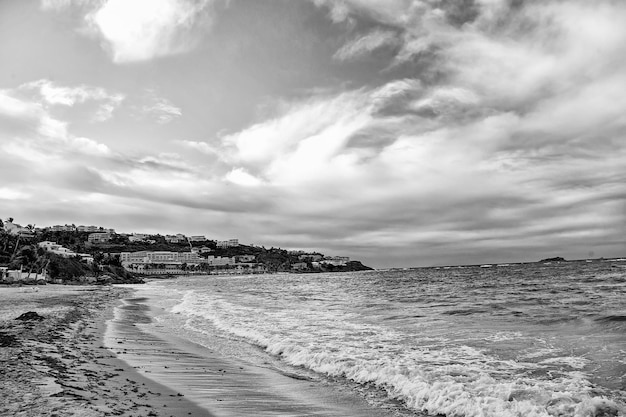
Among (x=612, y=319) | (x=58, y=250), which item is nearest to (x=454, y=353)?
(x=612, y=319)

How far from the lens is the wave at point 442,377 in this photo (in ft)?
27.2

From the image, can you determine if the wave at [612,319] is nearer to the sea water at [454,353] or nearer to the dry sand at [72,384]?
the sea water at [454,353]

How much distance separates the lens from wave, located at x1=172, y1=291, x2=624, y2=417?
8305 millimetres

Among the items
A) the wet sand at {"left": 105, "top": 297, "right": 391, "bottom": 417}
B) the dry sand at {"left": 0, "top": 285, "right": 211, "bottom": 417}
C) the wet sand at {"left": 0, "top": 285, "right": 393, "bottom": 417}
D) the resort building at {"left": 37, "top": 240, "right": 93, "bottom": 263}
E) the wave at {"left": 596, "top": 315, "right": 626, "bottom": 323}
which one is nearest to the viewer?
the dry sand at {"left": 0, "top": 285, "right": 211, "bottom": 417}

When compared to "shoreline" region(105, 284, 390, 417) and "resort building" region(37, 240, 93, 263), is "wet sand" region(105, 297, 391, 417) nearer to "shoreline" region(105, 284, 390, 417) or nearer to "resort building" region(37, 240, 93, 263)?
"shoreline" region(105, 284, 390, 417)

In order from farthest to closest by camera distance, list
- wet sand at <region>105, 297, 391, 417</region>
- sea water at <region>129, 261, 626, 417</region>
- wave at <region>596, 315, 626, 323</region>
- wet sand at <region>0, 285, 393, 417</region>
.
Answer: wave at <region>596, 315, 626, 323</region> < sea water at <region>129, 261, 626, 417</region> < wet sand at <region>105, 297, 391, 417</region> < wet sand at <region>0, 285, 393, 417</region>

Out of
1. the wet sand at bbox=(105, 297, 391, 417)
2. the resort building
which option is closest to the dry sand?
the wet sand at bbox=(105, 297, 391, 417)

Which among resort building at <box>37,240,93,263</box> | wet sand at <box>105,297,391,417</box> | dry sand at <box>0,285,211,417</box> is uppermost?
resort building at <box>37,240,93,263</box>

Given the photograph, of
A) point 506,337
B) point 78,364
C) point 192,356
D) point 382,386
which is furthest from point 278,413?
point 506,337

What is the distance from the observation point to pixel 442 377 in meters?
10.4

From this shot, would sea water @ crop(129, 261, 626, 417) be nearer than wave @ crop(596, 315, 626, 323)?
Yes

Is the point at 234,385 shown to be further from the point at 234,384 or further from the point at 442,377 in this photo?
the point at 442,377

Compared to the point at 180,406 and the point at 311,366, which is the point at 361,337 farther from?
the point at 180,406

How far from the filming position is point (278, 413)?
26.1 ft
